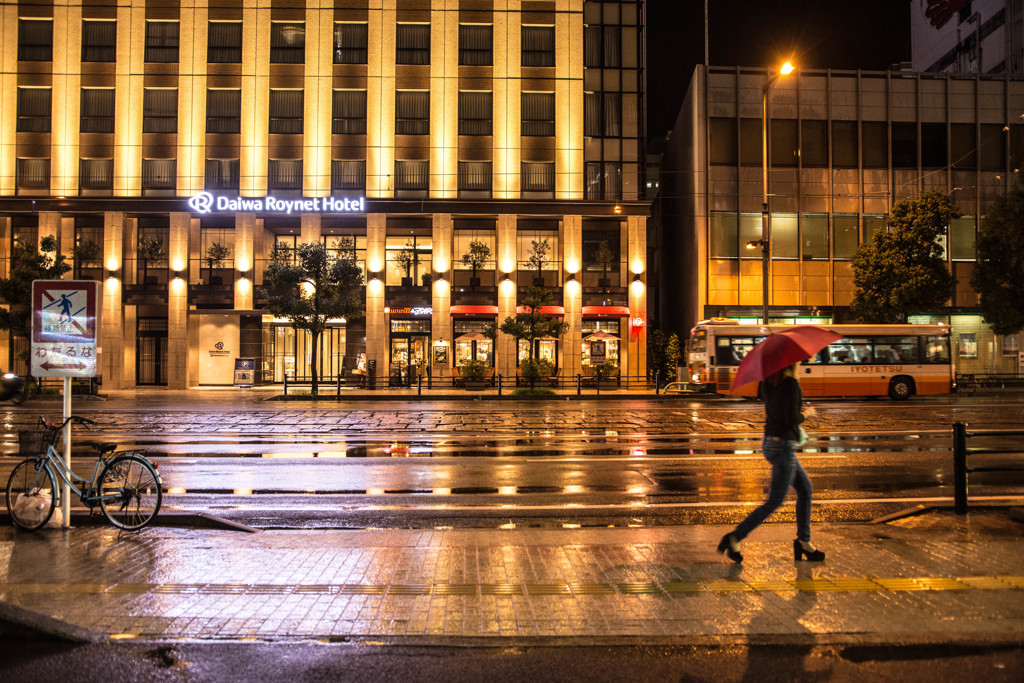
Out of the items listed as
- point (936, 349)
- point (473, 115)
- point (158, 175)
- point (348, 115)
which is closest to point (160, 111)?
point (158, 175)

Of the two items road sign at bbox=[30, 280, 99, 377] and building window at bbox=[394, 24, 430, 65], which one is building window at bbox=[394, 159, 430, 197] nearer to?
building window at bbox=[394, 24, 430, 65]

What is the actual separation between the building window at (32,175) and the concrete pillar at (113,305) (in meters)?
4.24

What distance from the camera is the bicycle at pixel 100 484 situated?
7.04 metres

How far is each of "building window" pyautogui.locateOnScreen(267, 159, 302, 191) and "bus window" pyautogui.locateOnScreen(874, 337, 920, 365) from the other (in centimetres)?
2964

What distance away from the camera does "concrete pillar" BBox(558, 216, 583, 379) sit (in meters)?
35.9

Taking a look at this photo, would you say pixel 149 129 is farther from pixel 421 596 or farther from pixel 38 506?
pixel 421 596

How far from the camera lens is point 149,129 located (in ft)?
119

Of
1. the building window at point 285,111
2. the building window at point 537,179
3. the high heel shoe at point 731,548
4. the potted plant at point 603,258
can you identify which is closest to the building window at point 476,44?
the building window at point 537,179

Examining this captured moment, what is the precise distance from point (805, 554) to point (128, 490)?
6.95 meters

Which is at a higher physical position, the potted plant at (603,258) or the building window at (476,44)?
the building window at (476,44)

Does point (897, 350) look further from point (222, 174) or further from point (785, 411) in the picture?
point (222, 174)

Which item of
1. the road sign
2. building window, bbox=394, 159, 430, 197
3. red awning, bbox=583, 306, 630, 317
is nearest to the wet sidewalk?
the road sign

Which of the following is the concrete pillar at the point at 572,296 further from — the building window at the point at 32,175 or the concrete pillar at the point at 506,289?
the building window at the point at 32,175

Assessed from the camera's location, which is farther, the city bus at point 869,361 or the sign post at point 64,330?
the city bus at point 869,361
